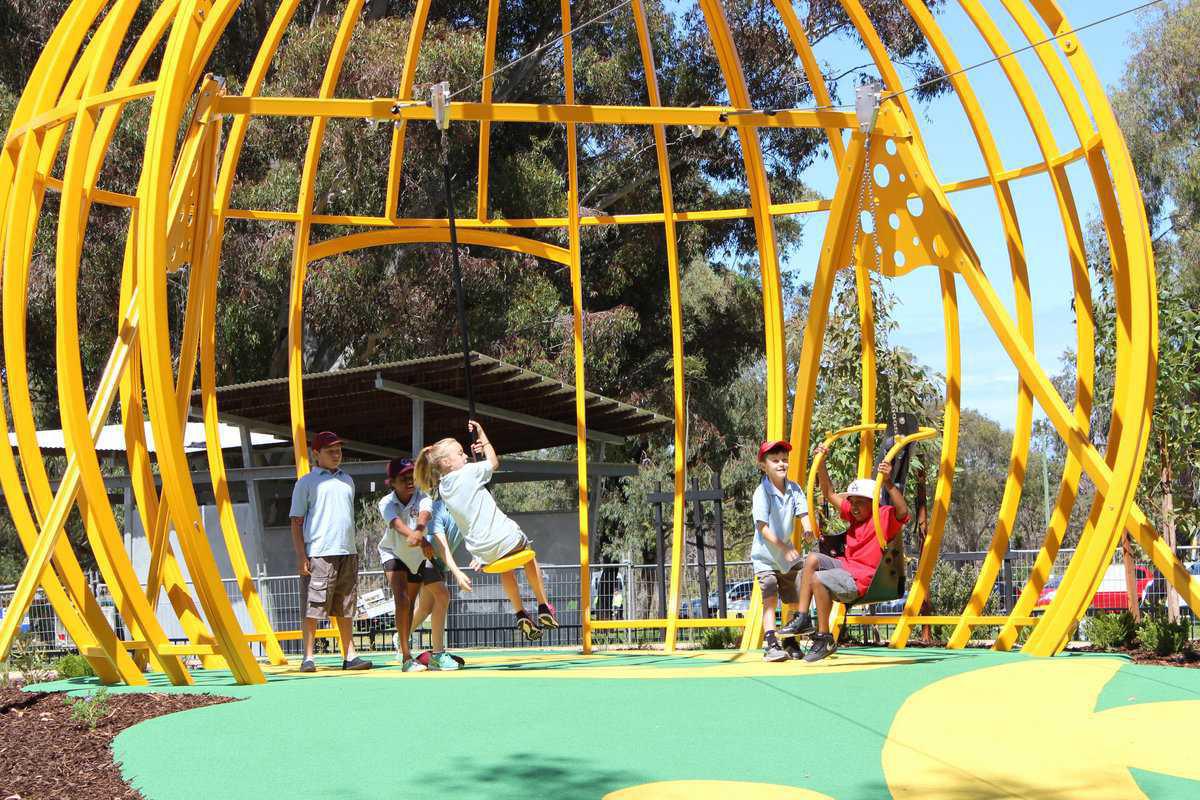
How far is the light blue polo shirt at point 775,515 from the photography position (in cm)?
878

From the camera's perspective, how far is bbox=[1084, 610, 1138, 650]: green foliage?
9.45m

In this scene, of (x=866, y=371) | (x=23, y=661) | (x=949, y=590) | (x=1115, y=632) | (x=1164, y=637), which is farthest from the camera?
(x=949, y=590)

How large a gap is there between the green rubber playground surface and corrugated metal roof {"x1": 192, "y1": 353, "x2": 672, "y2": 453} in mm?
7043

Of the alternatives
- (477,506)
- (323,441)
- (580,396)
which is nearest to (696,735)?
(477,506)

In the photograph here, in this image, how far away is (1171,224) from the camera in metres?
28.5

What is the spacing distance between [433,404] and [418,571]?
8026 mm

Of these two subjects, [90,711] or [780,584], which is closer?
[90,711]

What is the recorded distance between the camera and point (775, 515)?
8.80 m

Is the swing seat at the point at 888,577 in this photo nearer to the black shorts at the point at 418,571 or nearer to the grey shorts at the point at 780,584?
the grey shorts at the point at 780,584

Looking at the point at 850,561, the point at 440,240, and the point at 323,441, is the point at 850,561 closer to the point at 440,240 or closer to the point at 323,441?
the point at 323,441

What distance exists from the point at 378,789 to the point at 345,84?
55.5 ft

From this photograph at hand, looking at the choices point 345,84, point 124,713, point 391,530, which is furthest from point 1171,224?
point 124,713

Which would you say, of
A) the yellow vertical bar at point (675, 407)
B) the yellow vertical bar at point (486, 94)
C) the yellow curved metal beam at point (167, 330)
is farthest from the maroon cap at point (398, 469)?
the yellow vertical bar at point (486, 94)

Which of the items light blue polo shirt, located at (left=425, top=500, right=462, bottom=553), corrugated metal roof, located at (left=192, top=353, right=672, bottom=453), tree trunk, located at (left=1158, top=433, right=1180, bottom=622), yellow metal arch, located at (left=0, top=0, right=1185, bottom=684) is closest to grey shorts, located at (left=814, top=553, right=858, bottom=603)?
yellow metal arch, located at (left=0, top=0, right=1185, bottom=684)
